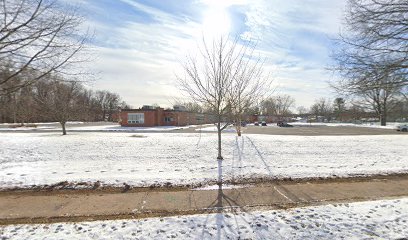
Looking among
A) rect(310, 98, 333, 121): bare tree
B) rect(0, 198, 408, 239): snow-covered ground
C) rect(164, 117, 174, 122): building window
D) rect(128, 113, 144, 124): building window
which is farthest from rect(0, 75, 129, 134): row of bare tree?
rect(310, 98, 333, 121): bare tree

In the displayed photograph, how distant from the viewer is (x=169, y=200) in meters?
5.87

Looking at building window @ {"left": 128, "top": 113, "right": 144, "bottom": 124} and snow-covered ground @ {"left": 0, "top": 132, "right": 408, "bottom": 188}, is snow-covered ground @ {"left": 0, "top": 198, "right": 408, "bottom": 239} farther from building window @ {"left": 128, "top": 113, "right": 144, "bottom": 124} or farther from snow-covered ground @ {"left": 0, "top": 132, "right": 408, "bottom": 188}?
building window @ {"left": 128, "top": 113, "right": 144, "bottom": 124}

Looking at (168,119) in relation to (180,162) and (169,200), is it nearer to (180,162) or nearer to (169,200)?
(180,162)

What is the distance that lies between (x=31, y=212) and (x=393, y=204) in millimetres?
7704

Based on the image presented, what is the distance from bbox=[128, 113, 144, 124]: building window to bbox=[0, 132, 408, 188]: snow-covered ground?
3190 cm

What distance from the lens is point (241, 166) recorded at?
9234mm

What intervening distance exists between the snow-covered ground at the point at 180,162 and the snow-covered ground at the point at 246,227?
9.45ft

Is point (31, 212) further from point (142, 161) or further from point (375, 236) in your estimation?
point (375, 236)

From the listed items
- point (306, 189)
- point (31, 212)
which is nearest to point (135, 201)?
point (31, 212)

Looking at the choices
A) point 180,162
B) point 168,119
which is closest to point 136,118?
point 168,119

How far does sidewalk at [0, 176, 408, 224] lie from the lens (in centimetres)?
505

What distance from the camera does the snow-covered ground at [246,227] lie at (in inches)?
155

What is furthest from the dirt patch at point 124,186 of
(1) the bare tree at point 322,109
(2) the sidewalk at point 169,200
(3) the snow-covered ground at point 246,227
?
(1) the bare tree at point 322,109

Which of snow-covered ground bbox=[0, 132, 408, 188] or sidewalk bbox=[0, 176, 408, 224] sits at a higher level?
snow-covered ground bbox=[0, 132, 408, 188]
